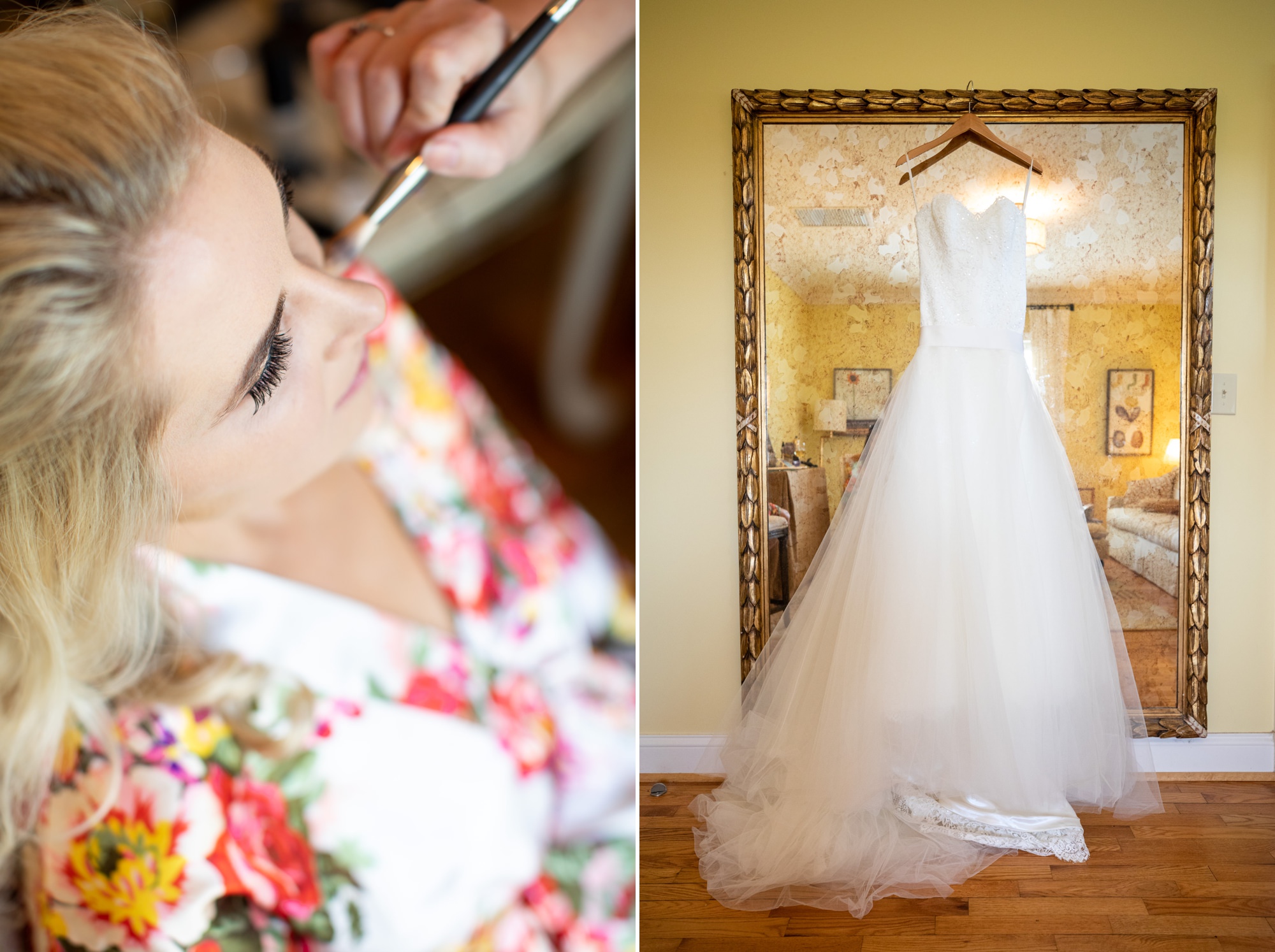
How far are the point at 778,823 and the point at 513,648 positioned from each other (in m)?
1.22

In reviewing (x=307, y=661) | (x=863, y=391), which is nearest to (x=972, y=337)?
(x=863, y=391)

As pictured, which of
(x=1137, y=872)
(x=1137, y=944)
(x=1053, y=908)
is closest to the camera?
(x=1137, y=944)

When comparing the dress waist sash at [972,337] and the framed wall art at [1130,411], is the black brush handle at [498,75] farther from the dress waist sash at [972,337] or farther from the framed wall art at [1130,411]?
the framed wall art at [1130,411]

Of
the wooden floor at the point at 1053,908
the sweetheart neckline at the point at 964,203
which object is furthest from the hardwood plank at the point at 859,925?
the sweetheart neckline at the point at 964,203

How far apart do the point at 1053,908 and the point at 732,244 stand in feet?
5.80

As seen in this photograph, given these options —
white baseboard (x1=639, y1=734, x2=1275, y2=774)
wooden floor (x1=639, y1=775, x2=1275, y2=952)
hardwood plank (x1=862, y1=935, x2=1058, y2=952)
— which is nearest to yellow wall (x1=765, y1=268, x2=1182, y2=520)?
white baseboard (x1=639, y1=734, x2=1275, y2=774)

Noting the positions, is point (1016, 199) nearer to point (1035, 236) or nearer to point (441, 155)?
point (1035, 236)

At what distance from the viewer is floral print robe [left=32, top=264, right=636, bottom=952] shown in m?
0.77

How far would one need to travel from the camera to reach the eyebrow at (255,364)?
2.35 ft

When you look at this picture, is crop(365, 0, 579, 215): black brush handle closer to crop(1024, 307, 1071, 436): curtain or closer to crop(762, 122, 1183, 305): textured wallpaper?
crop(762, 122, 1183, 305): textured wallpaper

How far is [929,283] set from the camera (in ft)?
6.52

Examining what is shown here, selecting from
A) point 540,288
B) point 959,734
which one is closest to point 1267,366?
point 959,734

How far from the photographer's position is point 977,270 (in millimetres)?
1964

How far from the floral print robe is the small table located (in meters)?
1.48
